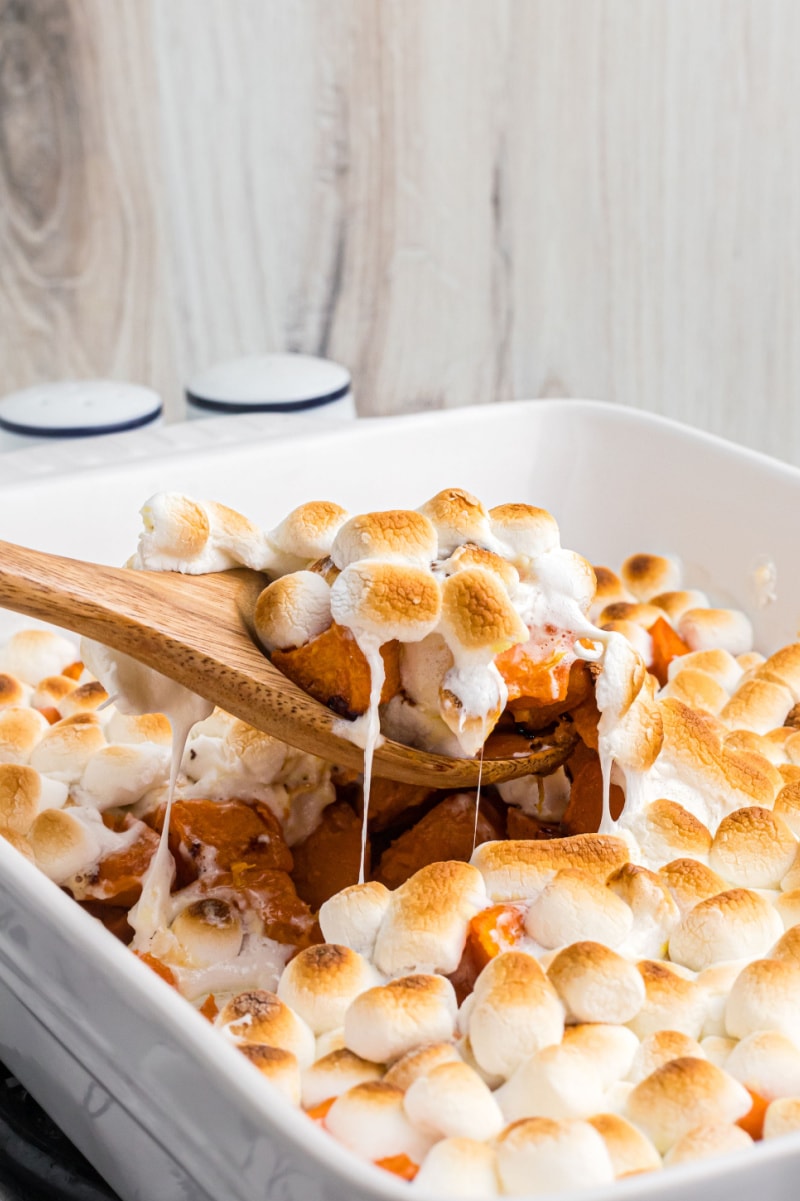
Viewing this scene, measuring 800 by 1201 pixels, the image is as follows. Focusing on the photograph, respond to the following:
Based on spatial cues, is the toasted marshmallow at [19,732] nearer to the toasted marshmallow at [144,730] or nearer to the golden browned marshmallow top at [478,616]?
the toasted marshmallow at [144,730]

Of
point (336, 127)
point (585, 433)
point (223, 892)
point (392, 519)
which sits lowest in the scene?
point (223, 892)

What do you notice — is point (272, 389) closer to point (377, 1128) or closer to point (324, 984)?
point (324, 984)

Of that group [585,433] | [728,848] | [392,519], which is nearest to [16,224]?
[585,433]

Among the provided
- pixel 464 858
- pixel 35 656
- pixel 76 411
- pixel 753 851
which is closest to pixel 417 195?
pixel 76 411

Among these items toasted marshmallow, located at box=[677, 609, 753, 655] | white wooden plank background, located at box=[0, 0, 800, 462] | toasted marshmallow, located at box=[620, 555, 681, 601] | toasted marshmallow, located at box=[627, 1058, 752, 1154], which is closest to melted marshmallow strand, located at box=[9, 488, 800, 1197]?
toasted marshmallow, located at box=[627, 1058, 752, 1154]

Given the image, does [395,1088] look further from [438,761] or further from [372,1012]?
[438,761]

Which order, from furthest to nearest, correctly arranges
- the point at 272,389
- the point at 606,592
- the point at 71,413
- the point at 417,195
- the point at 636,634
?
1. the point at 417,195
2. the point at 272,389
3. the point at 71,413
4. the point at 606,592
5. the point at 636,634
